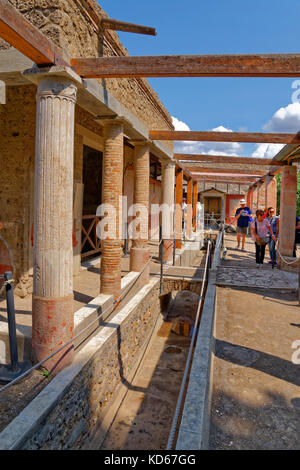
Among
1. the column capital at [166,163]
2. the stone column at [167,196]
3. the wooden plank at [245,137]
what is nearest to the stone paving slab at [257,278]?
the stone column at [167,196]

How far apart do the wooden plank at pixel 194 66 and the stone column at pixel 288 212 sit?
21.9 ft

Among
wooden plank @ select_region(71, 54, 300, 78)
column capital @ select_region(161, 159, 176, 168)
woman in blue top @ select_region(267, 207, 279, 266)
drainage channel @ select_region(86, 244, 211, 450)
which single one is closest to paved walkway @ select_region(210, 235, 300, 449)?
drainage channel @ select_region(86, 244, 211, 450)

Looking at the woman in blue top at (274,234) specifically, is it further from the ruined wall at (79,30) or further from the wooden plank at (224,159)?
the ruined wall at (79,30)

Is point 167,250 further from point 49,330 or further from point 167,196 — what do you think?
point 49,330

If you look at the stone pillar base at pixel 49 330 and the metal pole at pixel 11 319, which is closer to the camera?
the metal pole at pixel 11 319

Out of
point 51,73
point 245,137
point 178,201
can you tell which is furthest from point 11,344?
point 178,201

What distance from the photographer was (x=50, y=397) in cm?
364

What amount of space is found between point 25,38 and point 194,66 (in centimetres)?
205

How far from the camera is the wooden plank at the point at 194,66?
4.13m

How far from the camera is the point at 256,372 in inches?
157
